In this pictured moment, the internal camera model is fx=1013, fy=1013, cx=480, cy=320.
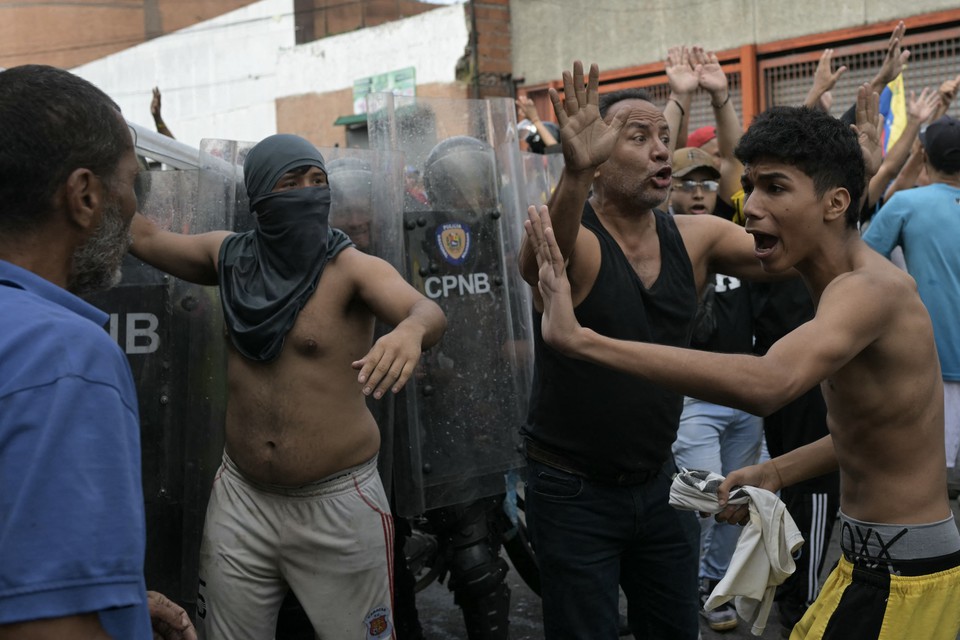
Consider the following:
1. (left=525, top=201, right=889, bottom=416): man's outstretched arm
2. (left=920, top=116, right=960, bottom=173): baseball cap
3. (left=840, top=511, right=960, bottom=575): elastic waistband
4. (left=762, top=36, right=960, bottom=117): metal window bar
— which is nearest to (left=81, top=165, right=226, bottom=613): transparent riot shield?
(left=525, top=201, right=889, bottom=416): man's outstretched arm

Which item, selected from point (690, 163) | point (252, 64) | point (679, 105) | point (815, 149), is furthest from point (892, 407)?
point (252, 64)

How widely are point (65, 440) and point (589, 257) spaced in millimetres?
1950

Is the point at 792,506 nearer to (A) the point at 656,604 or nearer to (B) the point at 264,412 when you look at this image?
(A) the point at 656,604

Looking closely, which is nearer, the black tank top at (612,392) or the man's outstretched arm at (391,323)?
the man's outstretched arm at (391,323)

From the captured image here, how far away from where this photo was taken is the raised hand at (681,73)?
181 inches

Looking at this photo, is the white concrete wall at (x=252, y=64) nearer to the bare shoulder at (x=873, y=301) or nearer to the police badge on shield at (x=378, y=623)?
the police badge on shield at (x=378, y=623)

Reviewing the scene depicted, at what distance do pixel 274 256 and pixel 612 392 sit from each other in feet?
3.71

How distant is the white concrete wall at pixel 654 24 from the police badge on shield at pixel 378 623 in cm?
872

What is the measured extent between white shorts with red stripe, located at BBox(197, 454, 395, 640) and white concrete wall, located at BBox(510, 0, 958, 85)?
871cm

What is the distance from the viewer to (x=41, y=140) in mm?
1466

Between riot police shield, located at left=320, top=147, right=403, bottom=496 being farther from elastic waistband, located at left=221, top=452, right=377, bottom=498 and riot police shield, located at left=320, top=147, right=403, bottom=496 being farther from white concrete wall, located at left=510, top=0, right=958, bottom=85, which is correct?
white concrete wall, located at left=510, top=0, right=958, bottom=85

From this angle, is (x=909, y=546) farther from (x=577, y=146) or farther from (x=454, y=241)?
(x=454, y=241)

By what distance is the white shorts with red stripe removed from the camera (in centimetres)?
309

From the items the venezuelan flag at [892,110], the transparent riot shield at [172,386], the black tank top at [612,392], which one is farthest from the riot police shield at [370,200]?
the venezuelan flag at [892,110]
